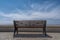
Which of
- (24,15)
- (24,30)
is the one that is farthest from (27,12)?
(24,30)

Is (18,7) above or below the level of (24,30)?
above

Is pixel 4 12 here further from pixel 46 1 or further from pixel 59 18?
pixel 59 18

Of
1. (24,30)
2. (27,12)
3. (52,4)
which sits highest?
(52,4)

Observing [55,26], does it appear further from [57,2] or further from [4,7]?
[4,7]

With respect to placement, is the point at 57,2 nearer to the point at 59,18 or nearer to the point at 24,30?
the point at 59,18

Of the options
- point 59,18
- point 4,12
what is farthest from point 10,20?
point 59,18

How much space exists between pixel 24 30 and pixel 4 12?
3.39 ft

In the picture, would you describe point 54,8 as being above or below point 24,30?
above

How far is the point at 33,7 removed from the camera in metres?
4.83

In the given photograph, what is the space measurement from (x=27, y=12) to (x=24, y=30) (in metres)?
0.71

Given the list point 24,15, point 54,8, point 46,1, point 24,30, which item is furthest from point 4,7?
point 54,8

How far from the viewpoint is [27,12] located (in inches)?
188

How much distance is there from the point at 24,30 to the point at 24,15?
23.0 inches

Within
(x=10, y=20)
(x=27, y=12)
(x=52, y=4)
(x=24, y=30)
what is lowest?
(x=24, y=30)
